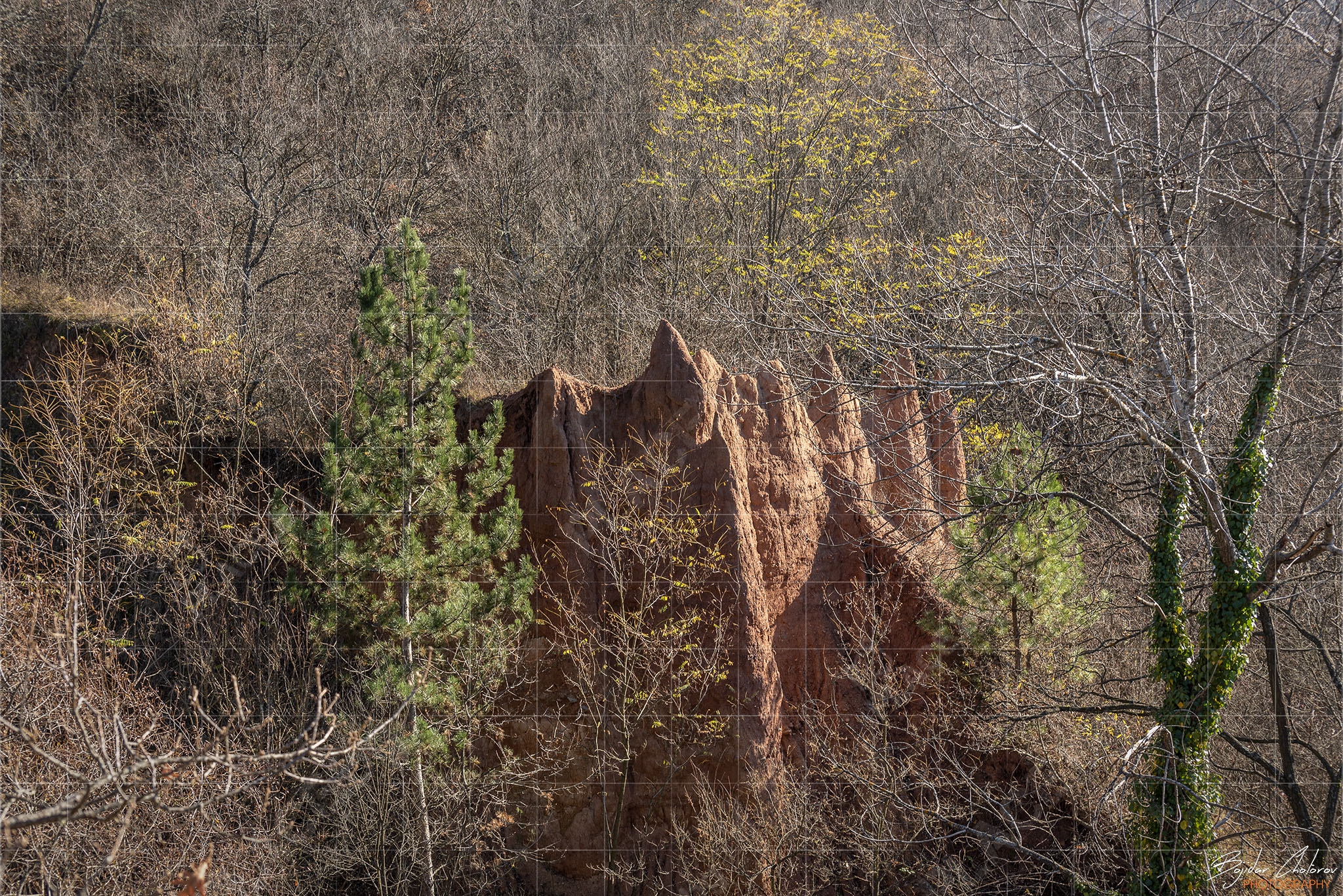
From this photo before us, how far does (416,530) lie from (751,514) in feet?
11.5

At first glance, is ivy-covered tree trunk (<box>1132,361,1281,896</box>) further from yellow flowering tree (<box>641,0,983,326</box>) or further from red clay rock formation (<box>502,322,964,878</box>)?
yellow flowering tree (<box>641,0,983,326</box>)

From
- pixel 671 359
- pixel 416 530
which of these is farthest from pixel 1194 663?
pixel 416 530

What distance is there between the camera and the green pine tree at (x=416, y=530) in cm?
1052

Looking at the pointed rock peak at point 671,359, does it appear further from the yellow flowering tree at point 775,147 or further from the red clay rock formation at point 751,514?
the yellow flowering tree at point 775,147

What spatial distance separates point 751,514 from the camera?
37.3 feet

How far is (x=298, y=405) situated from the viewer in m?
13.6

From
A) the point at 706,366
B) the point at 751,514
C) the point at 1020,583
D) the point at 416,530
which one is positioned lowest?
the point at 1020,583

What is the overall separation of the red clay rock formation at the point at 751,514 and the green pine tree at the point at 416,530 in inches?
28.8

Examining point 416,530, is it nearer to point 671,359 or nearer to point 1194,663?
point 671,359

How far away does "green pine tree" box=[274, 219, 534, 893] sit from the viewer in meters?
10.5

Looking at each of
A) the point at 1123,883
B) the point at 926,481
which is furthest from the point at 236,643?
the point at 1123,883

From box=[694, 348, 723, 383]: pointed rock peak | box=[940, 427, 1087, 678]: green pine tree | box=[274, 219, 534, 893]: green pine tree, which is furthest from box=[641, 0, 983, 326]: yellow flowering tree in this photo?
box=[940, 427, 1087, 678]: green pine tree

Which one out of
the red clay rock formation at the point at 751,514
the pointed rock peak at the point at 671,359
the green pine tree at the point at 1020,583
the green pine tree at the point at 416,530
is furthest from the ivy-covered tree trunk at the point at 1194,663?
the green pine tree at the point at 416,530

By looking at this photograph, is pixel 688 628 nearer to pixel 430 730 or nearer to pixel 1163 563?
pixel 430 730
